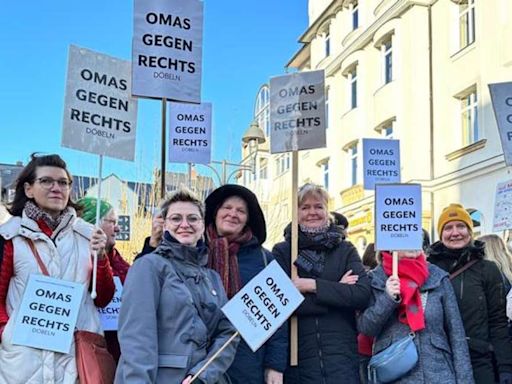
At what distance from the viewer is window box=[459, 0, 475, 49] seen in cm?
1702

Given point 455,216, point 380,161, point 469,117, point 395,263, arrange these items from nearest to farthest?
point 395,263 < point 455,216 < point 380,161 < point 469,117

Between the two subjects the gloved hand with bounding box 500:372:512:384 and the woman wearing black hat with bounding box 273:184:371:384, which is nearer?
the woman wearing black hat with bounding box 273:184:371:384

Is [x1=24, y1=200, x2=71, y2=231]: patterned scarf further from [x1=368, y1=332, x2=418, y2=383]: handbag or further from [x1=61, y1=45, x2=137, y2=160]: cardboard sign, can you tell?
[x1=368, y1=332, x2=418, y2=383]: handbag

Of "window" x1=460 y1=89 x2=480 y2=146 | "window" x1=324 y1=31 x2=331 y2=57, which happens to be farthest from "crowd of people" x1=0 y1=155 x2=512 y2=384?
"window" x1=324 y1=31 x2=331 y2=57

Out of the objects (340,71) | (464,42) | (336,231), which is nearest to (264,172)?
(340,71)

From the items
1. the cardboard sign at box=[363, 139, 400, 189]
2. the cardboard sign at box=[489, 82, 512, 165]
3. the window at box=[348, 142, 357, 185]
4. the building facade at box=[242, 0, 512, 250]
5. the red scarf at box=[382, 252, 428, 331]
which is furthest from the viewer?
the window at box=[348, 142, 357, 185]

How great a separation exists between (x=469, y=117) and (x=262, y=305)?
14870mm

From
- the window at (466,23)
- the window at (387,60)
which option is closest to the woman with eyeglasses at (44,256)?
the window at (466,23)

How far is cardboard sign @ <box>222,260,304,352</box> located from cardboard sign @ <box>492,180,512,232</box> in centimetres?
283

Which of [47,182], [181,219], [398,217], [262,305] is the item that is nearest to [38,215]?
[47,182]

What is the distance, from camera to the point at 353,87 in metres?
23.2

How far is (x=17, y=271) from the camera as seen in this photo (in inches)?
135

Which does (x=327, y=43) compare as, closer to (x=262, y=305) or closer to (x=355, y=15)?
(x=355, y=15)

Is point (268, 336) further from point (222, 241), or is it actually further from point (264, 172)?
point (264, 172)
